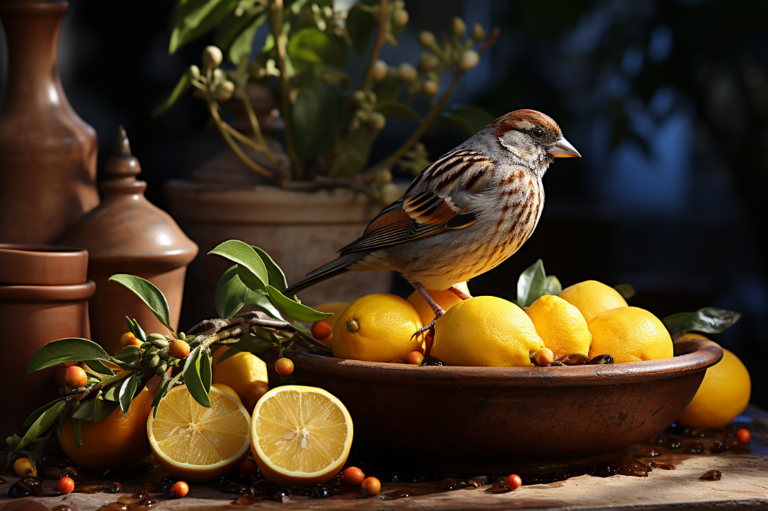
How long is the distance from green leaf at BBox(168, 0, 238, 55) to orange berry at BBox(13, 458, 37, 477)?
979 mm

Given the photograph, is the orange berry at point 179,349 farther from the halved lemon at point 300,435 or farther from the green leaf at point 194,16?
the green leaf at point 194,16

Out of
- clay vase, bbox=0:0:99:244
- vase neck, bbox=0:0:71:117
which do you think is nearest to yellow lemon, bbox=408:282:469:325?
clay vase, bbox=0:0:99:244

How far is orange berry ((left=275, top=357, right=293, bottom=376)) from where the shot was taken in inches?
44.0

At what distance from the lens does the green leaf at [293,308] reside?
1.11m

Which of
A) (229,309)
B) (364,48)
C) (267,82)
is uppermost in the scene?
(364,48)

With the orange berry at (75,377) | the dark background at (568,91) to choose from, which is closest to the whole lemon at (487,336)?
the orange berry at (75,377)

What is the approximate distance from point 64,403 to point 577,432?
0.70 metres

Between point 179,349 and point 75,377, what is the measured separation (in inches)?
6.4

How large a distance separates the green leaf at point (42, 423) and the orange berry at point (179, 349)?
0.17m

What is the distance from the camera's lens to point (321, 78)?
1.87 meters

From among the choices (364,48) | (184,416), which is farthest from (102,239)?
(364,48)

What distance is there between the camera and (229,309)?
4.01 ft

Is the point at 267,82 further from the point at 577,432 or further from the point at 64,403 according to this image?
the point at 577,432

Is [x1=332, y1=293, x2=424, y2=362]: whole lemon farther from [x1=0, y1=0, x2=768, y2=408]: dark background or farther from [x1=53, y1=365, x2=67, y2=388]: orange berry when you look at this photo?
[x1=0, y1=0, x2=768, y2=408]: dark background
